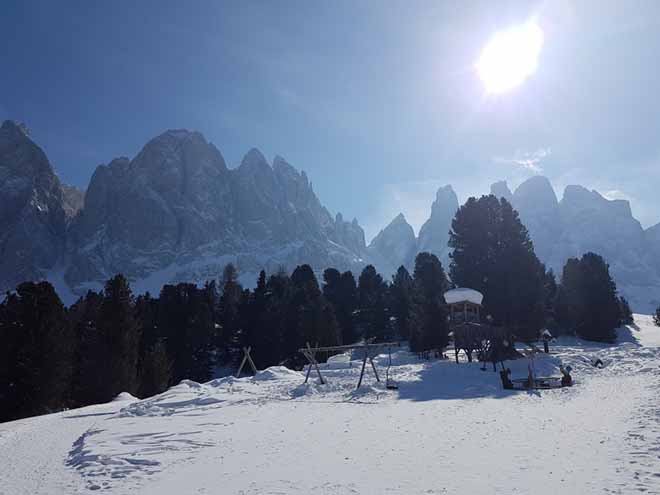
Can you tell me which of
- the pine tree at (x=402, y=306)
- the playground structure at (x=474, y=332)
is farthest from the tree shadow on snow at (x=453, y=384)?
the pine tree at (x=402, y=306)

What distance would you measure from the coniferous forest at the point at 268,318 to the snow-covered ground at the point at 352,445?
1357 centimetres

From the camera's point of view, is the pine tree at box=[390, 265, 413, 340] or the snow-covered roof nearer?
the snow-covered roof

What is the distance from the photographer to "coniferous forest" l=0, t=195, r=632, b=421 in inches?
1262

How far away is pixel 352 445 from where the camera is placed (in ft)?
39.1

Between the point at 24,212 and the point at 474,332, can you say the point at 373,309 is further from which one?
the point at 24,212

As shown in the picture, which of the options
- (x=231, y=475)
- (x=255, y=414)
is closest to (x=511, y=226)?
(x=255, y=414)

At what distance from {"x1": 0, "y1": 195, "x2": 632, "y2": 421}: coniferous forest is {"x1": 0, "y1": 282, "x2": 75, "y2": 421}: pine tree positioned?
0.23 ft

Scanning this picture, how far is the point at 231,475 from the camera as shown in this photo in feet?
31.1

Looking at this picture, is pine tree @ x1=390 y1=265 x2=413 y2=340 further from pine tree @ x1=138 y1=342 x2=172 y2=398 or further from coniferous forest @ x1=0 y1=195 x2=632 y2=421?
pine tree @ x1=138 y1=342 x2=172 y2=398

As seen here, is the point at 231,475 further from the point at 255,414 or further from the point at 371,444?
the point at 255,414

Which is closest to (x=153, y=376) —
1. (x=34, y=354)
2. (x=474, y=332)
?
(x=34, y=354)

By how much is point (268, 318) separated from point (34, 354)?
30723 mm

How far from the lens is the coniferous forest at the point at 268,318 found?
32062 millimetres

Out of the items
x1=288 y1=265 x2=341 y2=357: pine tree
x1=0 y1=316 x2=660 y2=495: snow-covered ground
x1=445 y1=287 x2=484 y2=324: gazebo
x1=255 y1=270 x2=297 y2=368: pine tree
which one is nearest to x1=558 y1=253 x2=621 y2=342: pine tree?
x1=445 y1=287 x2=484 y2=324: gazebo
